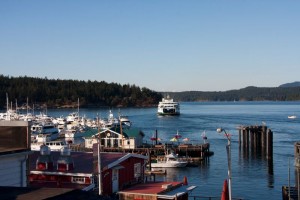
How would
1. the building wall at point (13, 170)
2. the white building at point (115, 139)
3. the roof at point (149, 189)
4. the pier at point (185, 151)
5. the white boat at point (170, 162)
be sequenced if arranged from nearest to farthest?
the building wall at point (13, 170)
the roof at point (149, 189)
the white boat at point (170, 162)
the white building at point (115, 139)
the pier at point (185, 151)

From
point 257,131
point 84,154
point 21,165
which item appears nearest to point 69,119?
point 257,131

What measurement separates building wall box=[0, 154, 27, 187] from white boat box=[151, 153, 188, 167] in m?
36.1

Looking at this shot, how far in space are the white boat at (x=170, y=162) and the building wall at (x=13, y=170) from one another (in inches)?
1420

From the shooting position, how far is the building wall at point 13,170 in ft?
59.2

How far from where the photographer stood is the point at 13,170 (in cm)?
1864

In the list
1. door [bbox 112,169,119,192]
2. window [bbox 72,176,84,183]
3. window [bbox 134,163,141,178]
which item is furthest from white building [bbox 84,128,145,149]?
window [bbox 72,176,84,183]

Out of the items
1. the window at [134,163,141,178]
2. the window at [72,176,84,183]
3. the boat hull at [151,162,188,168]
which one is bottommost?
the boat hull at [151,162,188,168]

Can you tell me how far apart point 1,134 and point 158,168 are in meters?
37.9

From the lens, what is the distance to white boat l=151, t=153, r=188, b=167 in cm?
5491

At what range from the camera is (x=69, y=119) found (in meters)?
130

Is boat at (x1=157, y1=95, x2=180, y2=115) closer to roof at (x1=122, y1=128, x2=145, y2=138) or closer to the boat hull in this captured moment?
roof at (x1=122, y1=128, x2=145, y2=138)

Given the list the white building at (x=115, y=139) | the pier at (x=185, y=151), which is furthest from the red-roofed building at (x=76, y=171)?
the pier at (x=185, y=151)

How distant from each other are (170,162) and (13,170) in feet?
124

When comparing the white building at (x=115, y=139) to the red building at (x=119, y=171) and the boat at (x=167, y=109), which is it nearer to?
the red building at (x=119, y=171)
